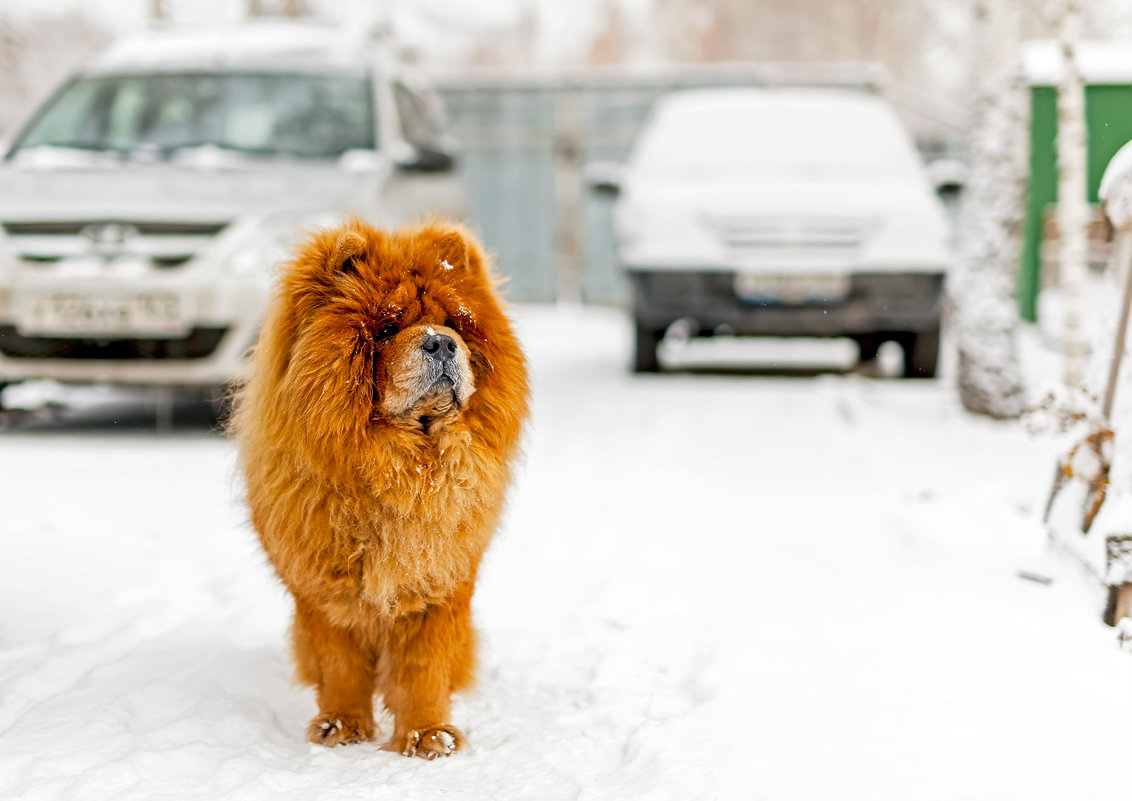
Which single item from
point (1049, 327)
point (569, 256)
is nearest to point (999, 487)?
point (1049, 327)

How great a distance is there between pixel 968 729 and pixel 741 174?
6032mm

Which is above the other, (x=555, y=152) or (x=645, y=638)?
(x=555, y=152)

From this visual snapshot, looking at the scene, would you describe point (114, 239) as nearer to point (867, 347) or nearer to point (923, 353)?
point (923, 353)

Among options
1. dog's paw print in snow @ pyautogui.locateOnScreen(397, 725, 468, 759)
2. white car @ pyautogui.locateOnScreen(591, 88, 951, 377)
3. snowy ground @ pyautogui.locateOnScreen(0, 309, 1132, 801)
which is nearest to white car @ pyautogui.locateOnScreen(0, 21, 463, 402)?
snowy ground @ pyautogui.locateOnScreen(0, 309, 1132, 801)

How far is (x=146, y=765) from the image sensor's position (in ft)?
8.33

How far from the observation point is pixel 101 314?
229 inches

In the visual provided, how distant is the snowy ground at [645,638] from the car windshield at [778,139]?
2.82 meters

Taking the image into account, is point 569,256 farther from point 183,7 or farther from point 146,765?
point 146,765

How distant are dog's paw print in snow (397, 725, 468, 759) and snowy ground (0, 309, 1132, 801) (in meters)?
0.07

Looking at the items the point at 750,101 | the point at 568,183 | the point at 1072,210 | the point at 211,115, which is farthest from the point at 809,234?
the point at 568,183

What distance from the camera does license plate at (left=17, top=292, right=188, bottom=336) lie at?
19.1 feet

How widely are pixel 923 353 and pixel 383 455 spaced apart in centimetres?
608

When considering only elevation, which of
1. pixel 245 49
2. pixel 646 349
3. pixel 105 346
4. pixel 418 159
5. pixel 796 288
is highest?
pixel 245 49

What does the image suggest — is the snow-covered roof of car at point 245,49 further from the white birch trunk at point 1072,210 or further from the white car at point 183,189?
the white birch trunk at point 1072,210
